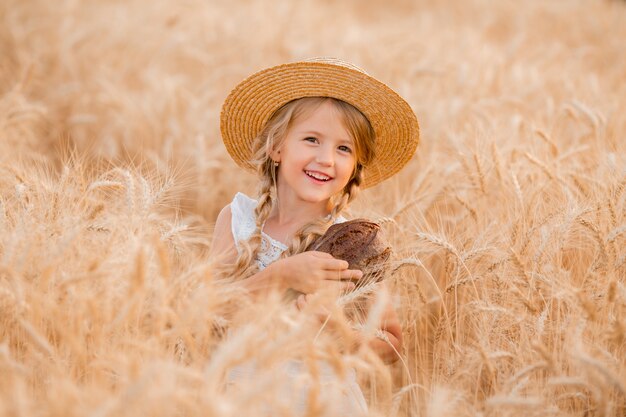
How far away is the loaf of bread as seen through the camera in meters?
2.01

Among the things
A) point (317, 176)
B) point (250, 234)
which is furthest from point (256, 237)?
point (317, 176)

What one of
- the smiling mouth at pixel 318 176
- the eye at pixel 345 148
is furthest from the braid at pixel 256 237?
the eye at pixel 345 148

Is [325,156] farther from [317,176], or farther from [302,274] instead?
[302,274]

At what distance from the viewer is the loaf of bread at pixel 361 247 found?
2.01 m

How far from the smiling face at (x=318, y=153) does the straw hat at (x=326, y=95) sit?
9 cm

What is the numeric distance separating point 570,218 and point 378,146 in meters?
0.74

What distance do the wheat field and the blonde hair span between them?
266 millimetres

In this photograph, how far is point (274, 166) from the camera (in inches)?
93.1

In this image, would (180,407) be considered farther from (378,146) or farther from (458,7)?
(458,7)

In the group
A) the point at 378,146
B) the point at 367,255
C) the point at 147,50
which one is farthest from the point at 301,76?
the point at 147,50

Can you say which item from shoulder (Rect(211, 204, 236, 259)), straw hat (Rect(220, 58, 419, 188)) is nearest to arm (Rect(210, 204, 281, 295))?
shoulder (Rect(211, 204, 236, 259))

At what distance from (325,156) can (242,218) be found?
440 millimetres

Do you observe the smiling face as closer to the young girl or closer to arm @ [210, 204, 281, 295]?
the young girl

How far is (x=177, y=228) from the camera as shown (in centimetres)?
195
